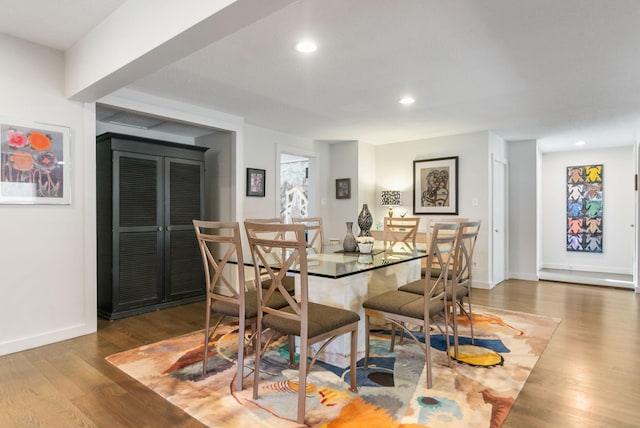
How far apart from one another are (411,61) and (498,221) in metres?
3.75

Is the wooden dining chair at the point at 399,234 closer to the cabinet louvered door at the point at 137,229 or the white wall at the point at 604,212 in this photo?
the cabinet louvered door at the point at 137,229

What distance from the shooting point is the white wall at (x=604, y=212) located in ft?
21.2

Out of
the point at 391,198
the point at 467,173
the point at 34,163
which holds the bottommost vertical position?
the point at 391,198

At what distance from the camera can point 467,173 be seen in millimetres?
5387

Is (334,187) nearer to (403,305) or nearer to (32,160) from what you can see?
(403,305)

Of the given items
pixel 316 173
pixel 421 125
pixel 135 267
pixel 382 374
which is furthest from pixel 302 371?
pixel 316 173

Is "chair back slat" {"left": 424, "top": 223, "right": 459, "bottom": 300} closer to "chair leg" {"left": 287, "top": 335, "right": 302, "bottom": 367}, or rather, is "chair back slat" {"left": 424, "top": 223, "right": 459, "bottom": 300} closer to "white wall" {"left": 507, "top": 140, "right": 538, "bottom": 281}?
"chair leg" {"left": 287, "top": 335, "right": 302, "bottom": 367}

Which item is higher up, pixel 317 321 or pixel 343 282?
pixel 343 282

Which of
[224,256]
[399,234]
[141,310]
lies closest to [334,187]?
[399,234]

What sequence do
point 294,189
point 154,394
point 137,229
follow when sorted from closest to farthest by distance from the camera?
point 154,394 < point 137,229 < point 294,189

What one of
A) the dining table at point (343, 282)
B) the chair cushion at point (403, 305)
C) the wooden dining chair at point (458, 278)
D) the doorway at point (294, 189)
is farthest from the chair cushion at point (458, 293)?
the doorway at point (294, 189)

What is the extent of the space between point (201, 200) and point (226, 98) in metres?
1.33

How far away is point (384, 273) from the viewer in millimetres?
3326

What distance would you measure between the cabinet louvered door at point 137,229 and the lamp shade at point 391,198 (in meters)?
3.53
